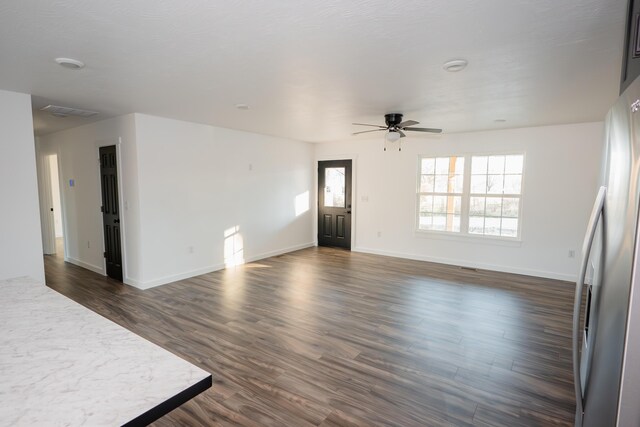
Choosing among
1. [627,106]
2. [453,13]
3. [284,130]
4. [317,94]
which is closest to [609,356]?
[627,106]

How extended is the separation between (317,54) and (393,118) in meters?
2.16

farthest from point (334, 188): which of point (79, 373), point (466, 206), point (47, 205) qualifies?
point (79, 373)

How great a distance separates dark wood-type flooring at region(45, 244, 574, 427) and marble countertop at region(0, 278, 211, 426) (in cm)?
129

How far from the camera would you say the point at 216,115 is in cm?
459

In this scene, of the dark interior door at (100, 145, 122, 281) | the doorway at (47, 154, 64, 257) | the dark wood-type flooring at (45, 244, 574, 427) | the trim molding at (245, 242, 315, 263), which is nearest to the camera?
the dark wood-type flooring at (45, 244, 574, 427)

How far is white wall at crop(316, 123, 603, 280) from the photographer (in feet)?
16.8

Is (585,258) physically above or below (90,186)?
below

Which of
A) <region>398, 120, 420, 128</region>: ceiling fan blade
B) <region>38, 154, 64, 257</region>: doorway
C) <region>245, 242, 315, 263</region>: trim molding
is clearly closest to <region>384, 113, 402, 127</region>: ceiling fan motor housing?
<region>398, 120, 420, 128</region>: ceiling fan blade

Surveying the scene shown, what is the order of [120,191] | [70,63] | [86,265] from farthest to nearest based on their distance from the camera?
1. [86,265]
2. [120,191]
3. [70,63]

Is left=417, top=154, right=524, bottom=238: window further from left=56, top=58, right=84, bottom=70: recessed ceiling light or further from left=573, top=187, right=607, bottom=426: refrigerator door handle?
left=56, top=58, right=84, bottom=70: recessed ceiling light

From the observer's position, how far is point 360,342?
10.4ft

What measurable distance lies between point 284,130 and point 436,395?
4681mm

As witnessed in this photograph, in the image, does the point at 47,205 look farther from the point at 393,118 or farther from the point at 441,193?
the point at 441,193

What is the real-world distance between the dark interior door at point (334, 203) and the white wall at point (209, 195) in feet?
2.15
